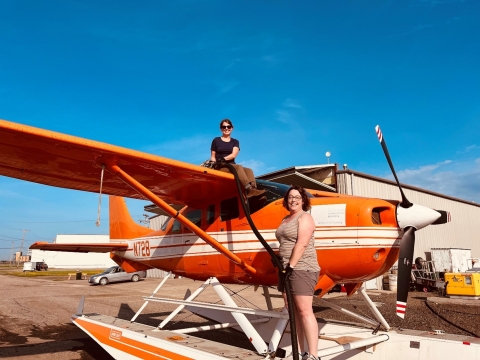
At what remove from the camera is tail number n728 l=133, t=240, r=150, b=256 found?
7.79m

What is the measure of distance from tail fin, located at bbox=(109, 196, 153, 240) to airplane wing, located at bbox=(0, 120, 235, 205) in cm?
237

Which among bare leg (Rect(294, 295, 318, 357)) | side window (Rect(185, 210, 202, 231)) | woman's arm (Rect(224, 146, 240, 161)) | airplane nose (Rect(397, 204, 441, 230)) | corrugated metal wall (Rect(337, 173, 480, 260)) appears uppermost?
corrugated metal wall (Rect(337, 173, 480, 260))

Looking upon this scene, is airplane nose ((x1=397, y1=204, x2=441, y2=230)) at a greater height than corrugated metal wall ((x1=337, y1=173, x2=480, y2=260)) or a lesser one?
lesser

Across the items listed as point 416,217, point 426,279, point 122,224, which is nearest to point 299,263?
point 416,217

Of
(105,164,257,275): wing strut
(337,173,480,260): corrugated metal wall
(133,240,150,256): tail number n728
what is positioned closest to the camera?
(105,164,257,275): wing strut

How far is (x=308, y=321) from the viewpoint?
3.62 metres

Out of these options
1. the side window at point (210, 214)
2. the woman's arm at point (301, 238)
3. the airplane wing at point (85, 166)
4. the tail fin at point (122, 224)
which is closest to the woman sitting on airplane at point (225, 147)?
the airplane wing at point (85, 166)

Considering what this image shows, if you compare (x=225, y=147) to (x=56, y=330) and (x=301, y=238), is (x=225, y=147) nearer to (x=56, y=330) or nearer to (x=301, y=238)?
(x=301, y=238)

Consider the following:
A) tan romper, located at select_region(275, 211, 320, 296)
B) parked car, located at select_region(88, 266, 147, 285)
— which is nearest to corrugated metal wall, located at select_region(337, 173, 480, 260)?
parked car, located at select_region(88, 266, 147, 285)

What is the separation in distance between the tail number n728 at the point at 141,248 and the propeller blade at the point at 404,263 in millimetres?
5022

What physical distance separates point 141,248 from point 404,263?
5.51 metres

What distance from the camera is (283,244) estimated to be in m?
3.90

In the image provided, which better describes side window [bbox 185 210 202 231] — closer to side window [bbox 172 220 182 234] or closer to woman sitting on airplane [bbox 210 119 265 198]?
side window [bbox 172 220 182 234]

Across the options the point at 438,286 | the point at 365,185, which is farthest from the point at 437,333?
the point at 365,185
